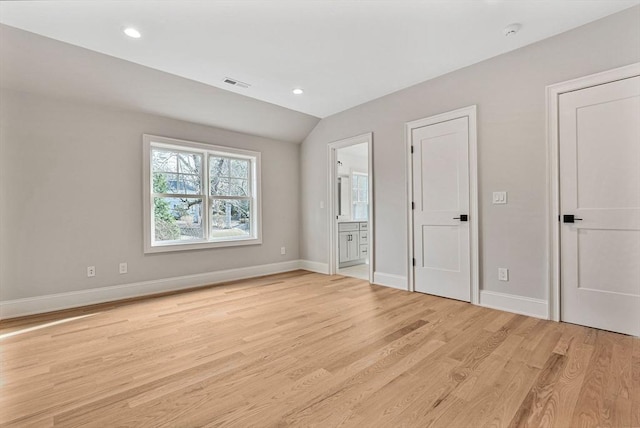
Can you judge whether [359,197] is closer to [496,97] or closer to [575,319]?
[496,97]

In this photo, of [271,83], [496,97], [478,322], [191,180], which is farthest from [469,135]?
[191,180]

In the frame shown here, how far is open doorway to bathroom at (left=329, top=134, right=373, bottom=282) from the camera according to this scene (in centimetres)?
433

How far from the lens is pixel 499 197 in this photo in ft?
9.87

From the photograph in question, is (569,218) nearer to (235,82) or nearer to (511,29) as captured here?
(511,29)

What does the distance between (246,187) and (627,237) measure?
4.57 m

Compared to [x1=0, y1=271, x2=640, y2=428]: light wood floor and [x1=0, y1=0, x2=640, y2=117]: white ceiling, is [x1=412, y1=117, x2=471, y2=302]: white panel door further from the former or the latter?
[x1=0, y1=0, x2=640, y2=117]: white ceiling

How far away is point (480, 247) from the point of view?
3143 mm

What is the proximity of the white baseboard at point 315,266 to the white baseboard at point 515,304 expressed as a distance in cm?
247

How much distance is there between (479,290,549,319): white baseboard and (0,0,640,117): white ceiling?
2459mm

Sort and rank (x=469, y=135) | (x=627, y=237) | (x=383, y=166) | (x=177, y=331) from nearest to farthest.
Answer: (x=627, y=237) → (x=177, y=331) → (x=469, y=135) → (x=383, y=166)

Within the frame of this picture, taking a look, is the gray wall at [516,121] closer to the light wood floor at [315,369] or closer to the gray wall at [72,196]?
the light wood floor at [315,369]

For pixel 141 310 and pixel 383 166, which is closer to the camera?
pixel 141 310

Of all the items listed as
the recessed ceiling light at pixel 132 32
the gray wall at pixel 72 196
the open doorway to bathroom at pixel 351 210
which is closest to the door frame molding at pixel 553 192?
the open doorway to bathroom at pixel 351 210

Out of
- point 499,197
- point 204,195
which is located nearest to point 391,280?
point 499,197
